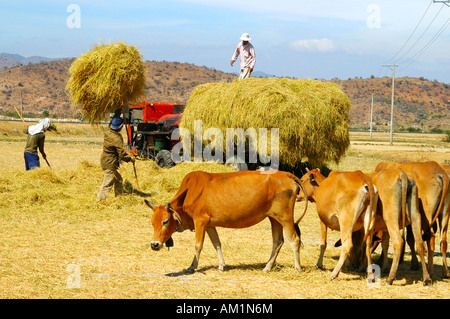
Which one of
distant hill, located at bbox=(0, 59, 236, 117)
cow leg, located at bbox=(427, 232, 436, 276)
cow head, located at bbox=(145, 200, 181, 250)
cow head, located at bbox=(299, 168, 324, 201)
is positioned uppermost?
distant hill, located at bbox=(0, 59, 236, 117)

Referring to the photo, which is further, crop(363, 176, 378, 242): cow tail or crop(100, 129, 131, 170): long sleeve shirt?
crop(100, 129, 131, 170): long sleeve shirt

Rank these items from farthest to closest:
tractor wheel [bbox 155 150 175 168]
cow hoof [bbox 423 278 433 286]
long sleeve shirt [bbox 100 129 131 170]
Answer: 1. tractor wheel [bbox 155 150 175 168]
2. long sleeve shirt [bbox 100 129 131 170]
3. cow hoof [bbox 423 278 433 286]

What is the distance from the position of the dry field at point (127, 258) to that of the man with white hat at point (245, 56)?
4.50 m

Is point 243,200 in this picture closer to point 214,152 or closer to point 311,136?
point 311,136

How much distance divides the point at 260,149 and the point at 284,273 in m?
7.23

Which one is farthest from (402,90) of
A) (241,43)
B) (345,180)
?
(345,180)

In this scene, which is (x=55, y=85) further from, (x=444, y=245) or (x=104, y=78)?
(x=444, y=245)

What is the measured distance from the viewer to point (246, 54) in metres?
15.6

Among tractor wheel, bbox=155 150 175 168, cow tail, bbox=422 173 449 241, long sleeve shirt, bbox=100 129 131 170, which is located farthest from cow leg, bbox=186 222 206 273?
tractor wheel, bbox=155 150 175 168

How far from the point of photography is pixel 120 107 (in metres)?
14.2

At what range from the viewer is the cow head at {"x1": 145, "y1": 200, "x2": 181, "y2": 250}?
22.1 feet

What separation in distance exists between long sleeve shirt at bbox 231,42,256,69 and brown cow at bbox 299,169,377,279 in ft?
29.4

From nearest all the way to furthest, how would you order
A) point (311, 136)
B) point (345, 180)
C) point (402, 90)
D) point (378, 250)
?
point (345, 180), point (378, 250), point (311, 136), point (402, 90)

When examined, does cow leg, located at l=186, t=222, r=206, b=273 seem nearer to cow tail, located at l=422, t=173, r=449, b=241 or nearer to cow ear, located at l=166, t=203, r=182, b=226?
cow ear, located at l=166, t=203, r=182, b=226
